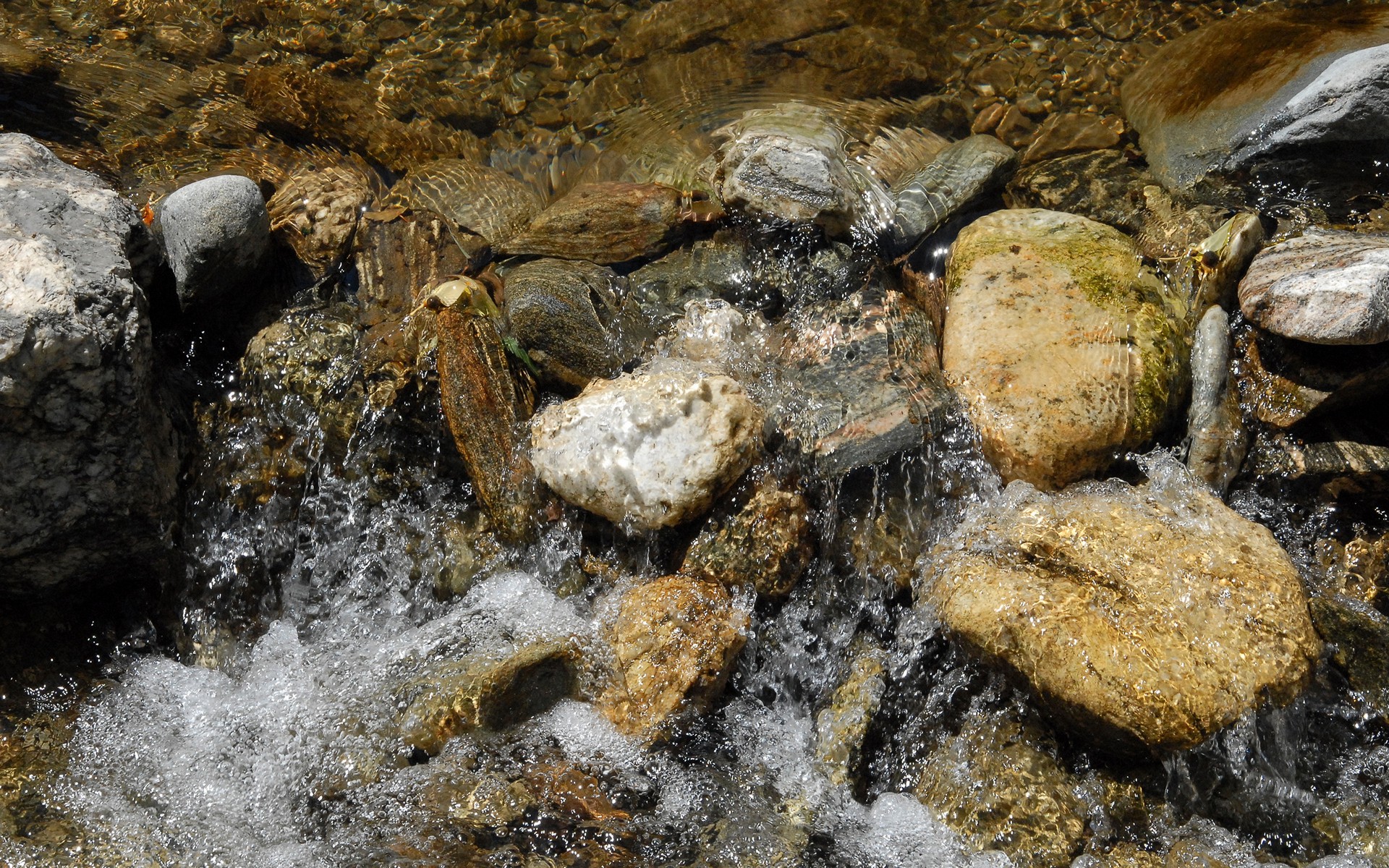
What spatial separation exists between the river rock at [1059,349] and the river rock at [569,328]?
4.64ft

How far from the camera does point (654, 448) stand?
3584 millimetres

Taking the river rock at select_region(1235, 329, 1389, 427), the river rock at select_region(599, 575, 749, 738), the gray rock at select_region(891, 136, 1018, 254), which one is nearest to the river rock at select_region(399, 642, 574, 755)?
the river rock at select_region(599, 575, 749, 738)

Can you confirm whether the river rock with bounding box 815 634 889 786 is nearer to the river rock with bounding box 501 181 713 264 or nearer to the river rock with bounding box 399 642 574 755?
the river rock with bounding box 399 642 574 755

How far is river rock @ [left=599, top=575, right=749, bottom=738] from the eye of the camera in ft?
10.7

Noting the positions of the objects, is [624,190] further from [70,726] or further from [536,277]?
[70,726]

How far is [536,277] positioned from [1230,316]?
3010 mm

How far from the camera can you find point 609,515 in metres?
3.67

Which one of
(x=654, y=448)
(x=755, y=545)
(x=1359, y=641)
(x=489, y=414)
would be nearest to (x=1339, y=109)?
(x=1359, y=641)

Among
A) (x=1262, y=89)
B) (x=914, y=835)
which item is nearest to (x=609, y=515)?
(x=914, y=835)

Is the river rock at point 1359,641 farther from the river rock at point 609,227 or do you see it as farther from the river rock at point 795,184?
the river rock at point 609,227

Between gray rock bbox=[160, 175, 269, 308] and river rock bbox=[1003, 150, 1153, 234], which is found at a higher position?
gray rock bbox=[160, 175, 269, 308]

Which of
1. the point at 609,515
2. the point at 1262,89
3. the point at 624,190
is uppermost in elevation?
the point at 1262,89

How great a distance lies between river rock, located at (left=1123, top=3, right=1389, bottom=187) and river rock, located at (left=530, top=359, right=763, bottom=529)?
264 cm

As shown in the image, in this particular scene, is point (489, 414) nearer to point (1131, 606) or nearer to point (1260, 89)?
point (1131, 606)
